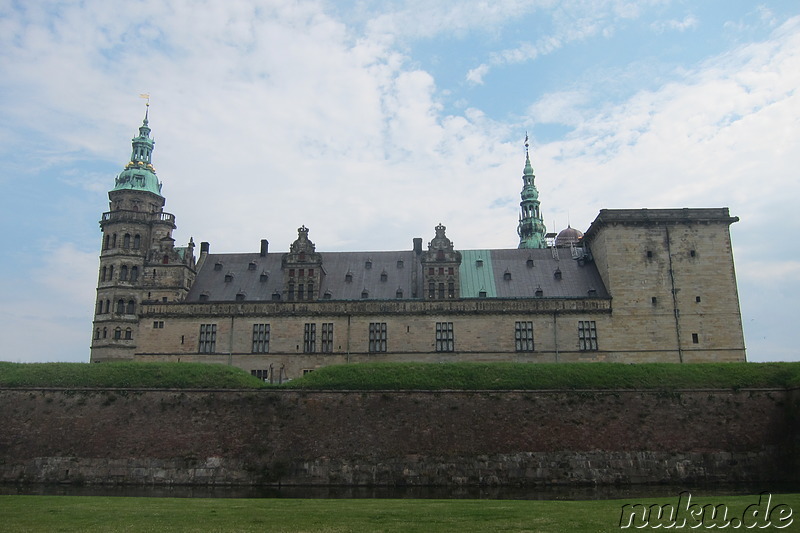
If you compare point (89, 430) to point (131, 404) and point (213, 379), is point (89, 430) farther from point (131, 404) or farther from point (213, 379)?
point (213, 379)


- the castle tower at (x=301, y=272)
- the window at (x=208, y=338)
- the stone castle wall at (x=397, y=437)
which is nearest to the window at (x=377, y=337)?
the castle tower at (x=301, y=272)

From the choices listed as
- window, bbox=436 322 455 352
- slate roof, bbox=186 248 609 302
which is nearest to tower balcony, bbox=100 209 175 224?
slate roof, bbox=186 248 609 302

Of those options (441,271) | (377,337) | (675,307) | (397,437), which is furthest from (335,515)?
(675,307)

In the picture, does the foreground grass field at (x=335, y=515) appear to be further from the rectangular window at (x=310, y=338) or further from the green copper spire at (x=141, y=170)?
the green copper spire at (x=141, y=170)

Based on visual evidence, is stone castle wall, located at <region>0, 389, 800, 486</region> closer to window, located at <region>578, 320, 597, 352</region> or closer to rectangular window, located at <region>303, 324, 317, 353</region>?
window, located at <region>578, 320, 597, 352</region>

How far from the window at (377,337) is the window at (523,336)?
10.4 metres

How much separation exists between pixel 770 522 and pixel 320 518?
41.2 feet

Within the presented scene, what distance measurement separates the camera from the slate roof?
177 feet

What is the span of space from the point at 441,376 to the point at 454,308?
36.2ft

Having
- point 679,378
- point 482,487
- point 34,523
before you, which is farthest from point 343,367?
point 34,523

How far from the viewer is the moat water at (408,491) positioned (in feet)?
99.6

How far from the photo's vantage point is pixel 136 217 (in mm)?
58500

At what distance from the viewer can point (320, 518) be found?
65.0ft

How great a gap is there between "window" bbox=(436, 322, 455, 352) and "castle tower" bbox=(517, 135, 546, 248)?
4851 cm
